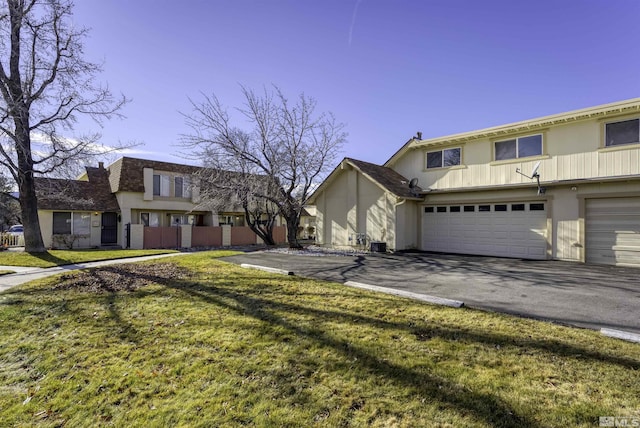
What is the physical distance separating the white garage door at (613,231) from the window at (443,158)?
5.60 meters

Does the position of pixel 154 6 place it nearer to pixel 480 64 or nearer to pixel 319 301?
pixel 319 301

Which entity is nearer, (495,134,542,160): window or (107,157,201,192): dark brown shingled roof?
(495,134,542,160): window

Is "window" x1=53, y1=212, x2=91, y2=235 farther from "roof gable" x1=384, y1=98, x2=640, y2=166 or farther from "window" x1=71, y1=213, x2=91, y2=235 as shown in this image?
"roof gable" x1=384, y1=98, x2=640, y2=166

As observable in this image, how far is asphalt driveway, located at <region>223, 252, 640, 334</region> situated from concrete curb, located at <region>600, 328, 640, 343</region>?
29 centimetres

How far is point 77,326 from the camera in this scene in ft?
18.1

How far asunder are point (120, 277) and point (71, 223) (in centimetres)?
1653

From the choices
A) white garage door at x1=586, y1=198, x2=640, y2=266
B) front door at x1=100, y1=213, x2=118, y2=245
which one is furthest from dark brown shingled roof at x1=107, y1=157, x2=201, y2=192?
white garage door at x1=586, y1=198, x2=640, y2=266

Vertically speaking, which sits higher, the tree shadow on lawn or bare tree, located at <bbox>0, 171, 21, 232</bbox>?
bare tree, located at <bbox>0, 171, 21, 232</bbox>

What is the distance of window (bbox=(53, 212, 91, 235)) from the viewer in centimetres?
2094

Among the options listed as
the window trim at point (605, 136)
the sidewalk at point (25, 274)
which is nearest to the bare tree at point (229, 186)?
the sidewalk at point (25, 274)

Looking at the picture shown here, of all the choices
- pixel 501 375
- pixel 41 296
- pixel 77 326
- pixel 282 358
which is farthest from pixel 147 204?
pixel 501 375

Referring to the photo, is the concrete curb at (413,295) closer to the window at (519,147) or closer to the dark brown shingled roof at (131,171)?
the window at (519,147)

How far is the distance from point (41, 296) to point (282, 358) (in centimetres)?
698

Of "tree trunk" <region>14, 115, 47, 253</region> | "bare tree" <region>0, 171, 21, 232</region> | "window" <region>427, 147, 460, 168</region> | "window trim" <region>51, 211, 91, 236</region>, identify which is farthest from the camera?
"bare tree" <region>0, 171, 21, 232</region>
